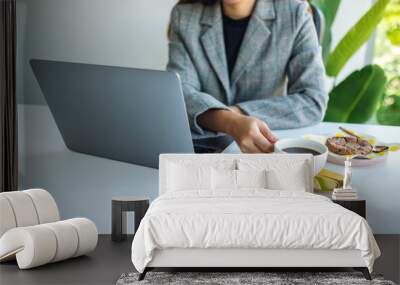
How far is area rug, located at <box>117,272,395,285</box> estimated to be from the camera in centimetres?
460

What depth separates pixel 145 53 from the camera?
6562 mm

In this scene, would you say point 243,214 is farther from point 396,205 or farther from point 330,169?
point 396,205

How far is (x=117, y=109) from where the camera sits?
6.36 metres

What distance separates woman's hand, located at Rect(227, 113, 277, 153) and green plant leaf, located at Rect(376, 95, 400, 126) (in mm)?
980

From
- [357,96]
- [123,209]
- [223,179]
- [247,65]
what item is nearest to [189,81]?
[247,65]

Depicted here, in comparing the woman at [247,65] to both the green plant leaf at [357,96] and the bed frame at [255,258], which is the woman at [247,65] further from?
the bed frame at [255,258]

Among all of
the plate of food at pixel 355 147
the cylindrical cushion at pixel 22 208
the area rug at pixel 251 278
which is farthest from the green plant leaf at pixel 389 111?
the cylindrical cushion at pixel 22 208

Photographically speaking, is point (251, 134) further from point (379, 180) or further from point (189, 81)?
point (379, 180)

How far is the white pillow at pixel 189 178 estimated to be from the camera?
227 inches

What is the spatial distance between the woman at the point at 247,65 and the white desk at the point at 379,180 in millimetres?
213

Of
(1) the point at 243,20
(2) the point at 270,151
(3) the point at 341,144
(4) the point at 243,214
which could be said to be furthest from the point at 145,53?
(4) the point at 243,214

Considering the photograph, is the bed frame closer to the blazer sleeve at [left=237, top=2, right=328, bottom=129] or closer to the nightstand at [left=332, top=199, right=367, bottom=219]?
the nightstand at [left=332, top=199, right=367, bottom=219]

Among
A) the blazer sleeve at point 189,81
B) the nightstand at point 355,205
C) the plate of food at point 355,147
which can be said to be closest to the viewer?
the nightstand at point 355,205

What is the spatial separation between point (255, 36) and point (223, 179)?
145 cm
